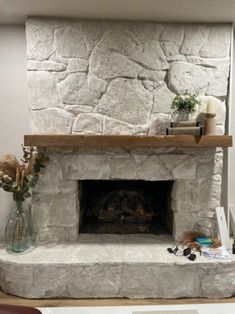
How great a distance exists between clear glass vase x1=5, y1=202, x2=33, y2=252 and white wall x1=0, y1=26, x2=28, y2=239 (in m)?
0.27

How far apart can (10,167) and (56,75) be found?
77 centimetres

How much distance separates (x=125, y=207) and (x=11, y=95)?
1360 millimetres

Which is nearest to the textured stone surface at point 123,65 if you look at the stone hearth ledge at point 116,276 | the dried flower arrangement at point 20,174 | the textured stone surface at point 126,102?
the textured stone surface at point 126,102

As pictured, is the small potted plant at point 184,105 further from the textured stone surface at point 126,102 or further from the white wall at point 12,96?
the white wall at point 12,96

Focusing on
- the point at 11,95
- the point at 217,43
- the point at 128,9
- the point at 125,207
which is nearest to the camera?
the point at 128,9

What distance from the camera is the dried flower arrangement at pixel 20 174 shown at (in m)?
2.04

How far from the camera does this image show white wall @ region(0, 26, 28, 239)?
2252 millimetres

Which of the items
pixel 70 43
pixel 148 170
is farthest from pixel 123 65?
pixel 148 170

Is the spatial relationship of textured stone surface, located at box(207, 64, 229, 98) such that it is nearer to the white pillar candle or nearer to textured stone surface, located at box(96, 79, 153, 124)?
the white pillar candle

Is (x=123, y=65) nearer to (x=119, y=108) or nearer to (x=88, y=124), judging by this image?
(x=119, y=108)

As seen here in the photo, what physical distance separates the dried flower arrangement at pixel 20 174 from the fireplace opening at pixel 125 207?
46 centimetres

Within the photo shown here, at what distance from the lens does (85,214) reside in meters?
2.69

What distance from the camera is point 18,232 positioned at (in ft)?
6.89

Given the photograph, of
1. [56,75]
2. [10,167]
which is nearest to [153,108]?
[56,75]
